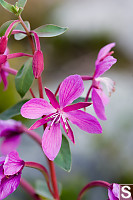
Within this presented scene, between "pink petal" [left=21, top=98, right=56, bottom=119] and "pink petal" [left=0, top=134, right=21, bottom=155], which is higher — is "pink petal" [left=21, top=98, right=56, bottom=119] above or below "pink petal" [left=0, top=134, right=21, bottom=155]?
above

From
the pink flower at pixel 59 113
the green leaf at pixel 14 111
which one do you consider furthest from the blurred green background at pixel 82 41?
the pink flower at pixel 59 113

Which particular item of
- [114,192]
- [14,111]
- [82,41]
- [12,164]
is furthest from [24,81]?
[82,41]

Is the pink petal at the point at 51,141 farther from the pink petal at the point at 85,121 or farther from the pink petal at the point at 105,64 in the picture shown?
the pink petal at the point at 105,64

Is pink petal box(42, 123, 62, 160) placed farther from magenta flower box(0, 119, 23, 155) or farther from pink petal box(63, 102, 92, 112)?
magenta flower box(0, 119, 23, 155)

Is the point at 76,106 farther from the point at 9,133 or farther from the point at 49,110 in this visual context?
the point at 9,133

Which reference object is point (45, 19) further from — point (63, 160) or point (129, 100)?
point (63, 160)

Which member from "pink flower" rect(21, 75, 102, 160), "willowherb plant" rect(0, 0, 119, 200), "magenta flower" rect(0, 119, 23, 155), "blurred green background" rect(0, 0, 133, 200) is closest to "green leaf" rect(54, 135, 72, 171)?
"willowherb plant" rect(0, 0, 119, 200)
